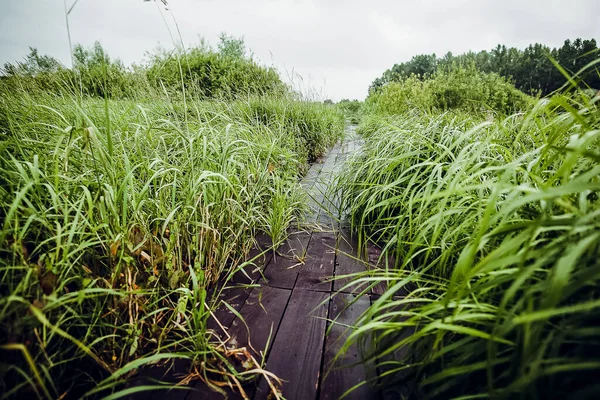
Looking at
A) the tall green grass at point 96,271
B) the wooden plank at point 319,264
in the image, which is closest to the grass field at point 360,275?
the tall green grass at point 96,271

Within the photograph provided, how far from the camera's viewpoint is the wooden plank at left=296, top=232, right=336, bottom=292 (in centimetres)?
125

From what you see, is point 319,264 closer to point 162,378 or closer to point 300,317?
point 300,317

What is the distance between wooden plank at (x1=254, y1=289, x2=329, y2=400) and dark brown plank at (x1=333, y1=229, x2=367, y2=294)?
0.39 feet

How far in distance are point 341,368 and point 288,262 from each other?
0.70 meters

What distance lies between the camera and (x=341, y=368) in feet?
2.57

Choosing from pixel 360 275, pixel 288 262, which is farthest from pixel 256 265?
pixel 360 275

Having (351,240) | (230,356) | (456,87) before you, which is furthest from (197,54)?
(230,356)

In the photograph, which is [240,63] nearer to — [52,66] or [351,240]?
[52,66]

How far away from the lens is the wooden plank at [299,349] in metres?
0.76

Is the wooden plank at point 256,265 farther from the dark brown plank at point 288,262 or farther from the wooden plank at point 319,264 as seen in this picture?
the wooden plank at point 319,264

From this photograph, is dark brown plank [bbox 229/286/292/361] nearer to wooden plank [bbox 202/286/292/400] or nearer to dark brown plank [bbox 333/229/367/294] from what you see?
wooden plank [bbox 202/286/292/400]

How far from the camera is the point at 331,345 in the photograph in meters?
0.90

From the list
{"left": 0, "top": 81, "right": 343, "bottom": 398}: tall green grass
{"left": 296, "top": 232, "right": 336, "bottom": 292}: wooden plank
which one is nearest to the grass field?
{"left": 0, "top": 81, "right": 343, "bottom": 398}: tall green grass

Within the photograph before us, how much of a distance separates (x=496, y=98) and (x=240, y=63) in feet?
23.7
